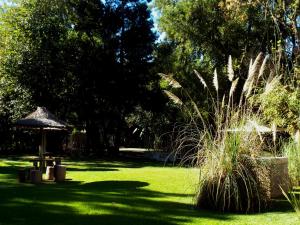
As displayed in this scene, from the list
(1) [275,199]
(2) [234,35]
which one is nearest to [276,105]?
(1) [275,199]

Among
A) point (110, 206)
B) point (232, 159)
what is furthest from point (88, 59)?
point (232, 159)

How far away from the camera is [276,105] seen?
42.9ft

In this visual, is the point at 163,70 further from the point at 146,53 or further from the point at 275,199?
the point at 275,199

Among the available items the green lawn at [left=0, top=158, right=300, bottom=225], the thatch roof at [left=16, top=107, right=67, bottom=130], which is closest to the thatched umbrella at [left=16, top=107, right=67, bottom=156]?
the thatch roof at [left=16, top=107, right=67, bottom=130]

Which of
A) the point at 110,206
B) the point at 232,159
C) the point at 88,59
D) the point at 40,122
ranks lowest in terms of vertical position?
the point at 110,206

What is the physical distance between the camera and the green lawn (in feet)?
22.2

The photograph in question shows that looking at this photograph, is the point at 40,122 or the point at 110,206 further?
the point at 40,122

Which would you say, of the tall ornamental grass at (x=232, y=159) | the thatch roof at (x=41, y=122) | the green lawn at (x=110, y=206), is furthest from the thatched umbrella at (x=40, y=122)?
the tall ornamental grass at (x=232, y=159)

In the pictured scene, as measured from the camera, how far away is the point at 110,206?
788 cm

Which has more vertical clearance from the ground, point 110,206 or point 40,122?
point 40,122

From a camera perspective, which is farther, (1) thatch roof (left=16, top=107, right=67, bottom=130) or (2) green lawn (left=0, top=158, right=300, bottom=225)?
(1) thatch roof (left=16, top=107, right=67, bottom=130)

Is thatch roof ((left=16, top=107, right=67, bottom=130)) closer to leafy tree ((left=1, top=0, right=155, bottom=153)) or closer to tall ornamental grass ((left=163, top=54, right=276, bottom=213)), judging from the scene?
tall ornamental grass ((left=163, top=54, right=276, bottom=213))

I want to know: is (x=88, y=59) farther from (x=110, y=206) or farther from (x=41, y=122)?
(x=110, y=206)

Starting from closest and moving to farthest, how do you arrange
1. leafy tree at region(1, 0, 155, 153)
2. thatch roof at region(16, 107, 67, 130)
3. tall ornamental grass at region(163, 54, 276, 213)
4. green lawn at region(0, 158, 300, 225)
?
green lawn at region(0, 158, 300, 225) < tall ornamental grass at region(163, 54, 276, 213) < thatch roof at region(16, 107, 67, 130) < leafy tree at region(1, 0, 155, 153)
